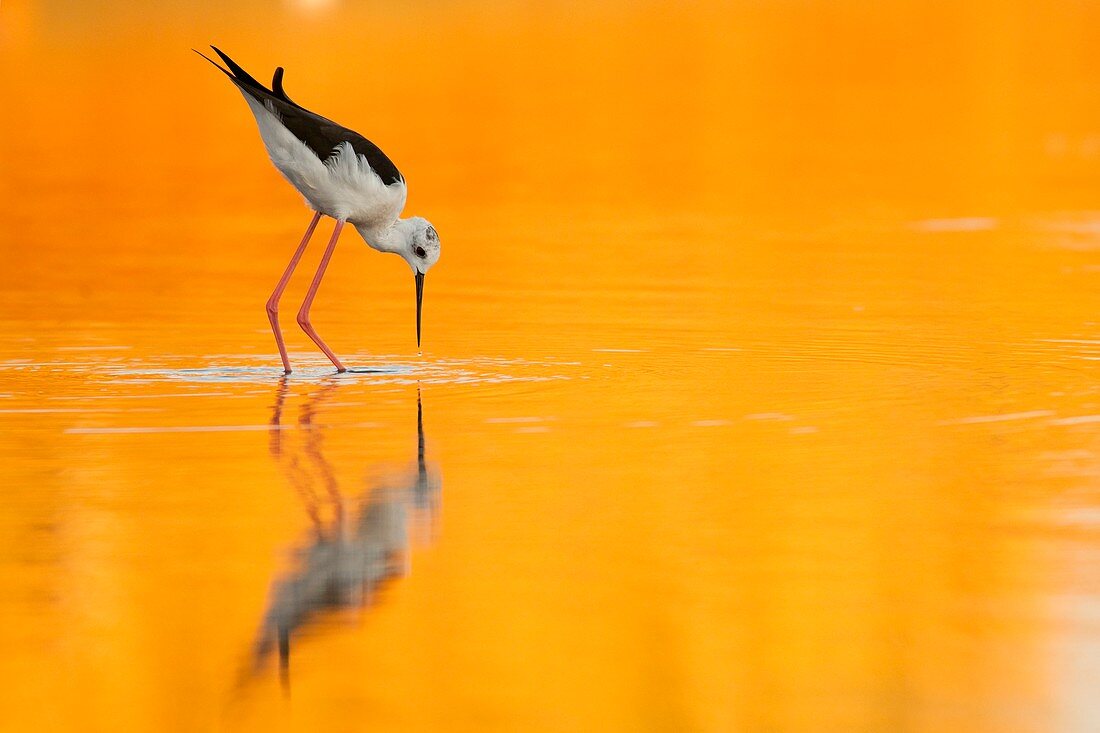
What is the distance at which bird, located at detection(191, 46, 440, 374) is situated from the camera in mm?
11781

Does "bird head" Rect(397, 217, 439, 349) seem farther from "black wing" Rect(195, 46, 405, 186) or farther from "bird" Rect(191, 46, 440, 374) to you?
"black wing" Rect(195, 46, 405, 186)

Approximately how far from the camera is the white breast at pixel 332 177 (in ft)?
38.9

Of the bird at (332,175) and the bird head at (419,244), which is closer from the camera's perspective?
the bird at (332,175)

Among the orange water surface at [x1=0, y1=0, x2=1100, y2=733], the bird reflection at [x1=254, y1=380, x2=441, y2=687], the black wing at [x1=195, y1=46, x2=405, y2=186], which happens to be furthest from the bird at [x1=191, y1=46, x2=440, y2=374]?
the bird reflection at [x1=254, y1=380, x2=441, y2=687]

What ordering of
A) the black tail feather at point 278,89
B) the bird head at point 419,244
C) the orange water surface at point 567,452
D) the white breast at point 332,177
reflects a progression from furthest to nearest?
the bird head at point 419,244
the black tail feather at point 278,89
the white breast at point 332,177
the orange water surface at point 567,452

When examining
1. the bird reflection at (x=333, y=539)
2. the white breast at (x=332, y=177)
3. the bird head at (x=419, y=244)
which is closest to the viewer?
the bird reflection at (x=333, y=539)

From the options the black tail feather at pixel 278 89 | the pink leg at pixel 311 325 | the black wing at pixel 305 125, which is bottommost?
the pink leg at pixel 311 325

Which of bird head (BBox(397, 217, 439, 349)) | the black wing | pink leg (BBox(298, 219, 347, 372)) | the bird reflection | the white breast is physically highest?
the black wing

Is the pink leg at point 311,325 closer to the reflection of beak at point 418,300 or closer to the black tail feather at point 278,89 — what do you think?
the reflection of beak at point 418,300

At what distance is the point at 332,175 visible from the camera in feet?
39.3

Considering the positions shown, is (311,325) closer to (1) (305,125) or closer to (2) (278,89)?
(1) (305,125)

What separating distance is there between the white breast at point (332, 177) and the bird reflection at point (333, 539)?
117 inches

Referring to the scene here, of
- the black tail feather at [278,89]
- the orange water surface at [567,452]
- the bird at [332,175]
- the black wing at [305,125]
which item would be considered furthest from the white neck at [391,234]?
the black tail feather at [278,89]

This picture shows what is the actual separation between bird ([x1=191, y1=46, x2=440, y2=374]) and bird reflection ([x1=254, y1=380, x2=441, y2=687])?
2.95 meters
